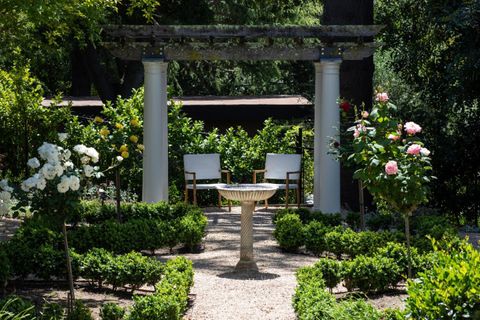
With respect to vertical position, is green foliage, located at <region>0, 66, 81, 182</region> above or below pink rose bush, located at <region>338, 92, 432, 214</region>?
above

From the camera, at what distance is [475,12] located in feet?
43.3

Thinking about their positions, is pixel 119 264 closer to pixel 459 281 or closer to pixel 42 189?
pixel 42 189

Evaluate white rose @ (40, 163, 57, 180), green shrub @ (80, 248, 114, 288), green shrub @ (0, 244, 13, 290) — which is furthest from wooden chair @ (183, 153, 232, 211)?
white rose @ (40, 163, 57, 180)

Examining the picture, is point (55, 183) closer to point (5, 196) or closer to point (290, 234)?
point (5, 196)

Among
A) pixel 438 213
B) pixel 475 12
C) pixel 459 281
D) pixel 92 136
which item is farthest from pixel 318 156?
pixel 459 281

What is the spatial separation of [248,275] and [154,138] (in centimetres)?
449

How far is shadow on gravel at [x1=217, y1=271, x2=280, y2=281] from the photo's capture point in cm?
976

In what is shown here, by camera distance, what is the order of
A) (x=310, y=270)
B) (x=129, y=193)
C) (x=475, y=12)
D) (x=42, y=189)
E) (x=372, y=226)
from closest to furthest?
(x=42, y=189) < (x=310, y=270) < (x=372, y=226) < (x=475, y=12) < (x=129, y=193)

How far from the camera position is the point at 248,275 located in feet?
32.5

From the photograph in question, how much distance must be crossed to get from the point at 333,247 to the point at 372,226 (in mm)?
1726

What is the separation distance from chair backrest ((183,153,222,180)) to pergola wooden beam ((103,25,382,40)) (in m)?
2.79

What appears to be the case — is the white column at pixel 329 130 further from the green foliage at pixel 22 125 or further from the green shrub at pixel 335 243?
the green foliage at pixel 22 125

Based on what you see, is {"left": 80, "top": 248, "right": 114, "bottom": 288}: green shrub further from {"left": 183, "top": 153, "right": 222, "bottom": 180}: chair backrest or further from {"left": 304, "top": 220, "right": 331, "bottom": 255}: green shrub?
{"left": 183, "top": 153, "right": 222, "bottom": 180}: chair backrest

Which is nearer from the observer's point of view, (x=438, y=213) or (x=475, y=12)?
(x=475, y=12)
